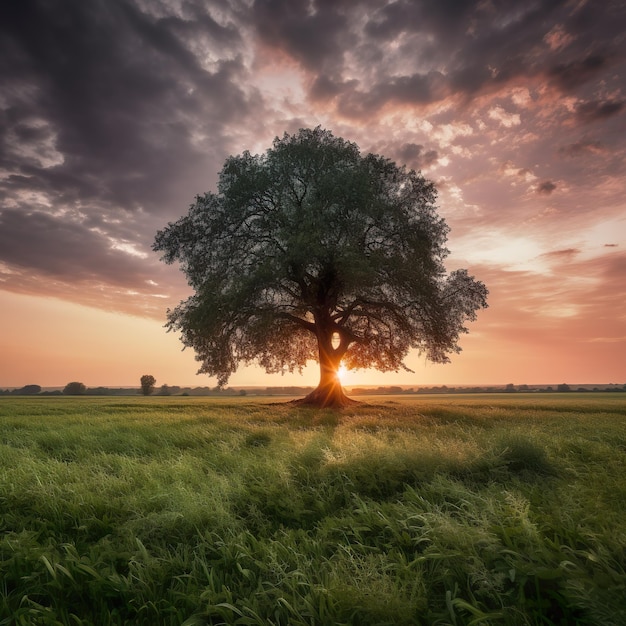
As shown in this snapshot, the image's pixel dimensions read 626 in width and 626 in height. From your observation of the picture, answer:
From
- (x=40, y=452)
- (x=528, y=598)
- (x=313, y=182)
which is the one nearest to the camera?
(x=528, y=598)

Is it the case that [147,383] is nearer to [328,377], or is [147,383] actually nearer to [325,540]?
[328,377]

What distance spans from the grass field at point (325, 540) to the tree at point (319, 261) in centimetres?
1888

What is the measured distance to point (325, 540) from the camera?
4547 millimetres

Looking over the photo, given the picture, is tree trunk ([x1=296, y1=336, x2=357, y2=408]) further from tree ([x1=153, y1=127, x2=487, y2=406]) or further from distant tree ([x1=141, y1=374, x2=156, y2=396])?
distant tree ([x1=141, y1=374, x2=156, y2=396])

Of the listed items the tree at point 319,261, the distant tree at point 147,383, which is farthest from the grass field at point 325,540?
the distant tree at point 147,383

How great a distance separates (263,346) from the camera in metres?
29.0

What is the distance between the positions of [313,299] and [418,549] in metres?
24.6

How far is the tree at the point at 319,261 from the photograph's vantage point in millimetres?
25750

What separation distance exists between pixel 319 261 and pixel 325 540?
2205cm

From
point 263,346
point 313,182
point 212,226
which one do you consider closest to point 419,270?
point 313,182

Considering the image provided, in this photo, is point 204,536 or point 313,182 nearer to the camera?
point 204,536

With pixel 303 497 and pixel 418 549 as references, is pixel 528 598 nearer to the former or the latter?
pixel 418 549

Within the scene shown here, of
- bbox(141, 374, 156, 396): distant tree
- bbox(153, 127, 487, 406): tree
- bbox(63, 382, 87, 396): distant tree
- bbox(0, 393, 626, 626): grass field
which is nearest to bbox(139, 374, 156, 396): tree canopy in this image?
bbox(141, 374, 156, 396): distant tree

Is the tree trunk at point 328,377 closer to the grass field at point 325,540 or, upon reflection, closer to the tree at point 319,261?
the tree at point 319,261
